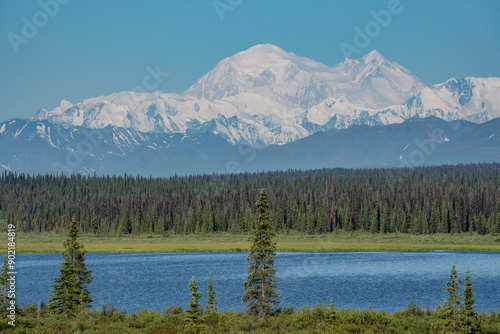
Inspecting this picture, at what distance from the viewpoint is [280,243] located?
140250 millimetres

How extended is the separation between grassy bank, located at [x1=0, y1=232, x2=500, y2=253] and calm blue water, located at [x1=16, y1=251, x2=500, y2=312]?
646 cm

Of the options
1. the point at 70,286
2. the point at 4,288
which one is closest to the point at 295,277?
the point at 70,286

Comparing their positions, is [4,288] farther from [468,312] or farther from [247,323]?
[468,312]

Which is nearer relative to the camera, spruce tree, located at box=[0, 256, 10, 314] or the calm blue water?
spruce tree, located at box=[0, 256, 10, 314]

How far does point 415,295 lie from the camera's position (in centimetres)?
6475

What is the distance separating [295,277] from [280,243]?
197 ft

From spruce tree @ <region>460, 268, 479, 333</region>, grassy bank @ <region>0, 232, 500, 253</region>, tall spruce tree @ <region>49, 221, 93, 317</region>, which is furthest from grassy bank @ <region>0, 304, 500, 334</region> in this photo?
grassy bank @ <region>0, 232, 500, 253</region>

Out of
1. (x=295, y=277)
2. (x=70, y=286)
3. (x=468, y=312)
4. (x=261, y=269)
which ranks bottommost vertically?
(x=295, y=277)

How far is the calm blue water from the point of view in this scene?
204 feet

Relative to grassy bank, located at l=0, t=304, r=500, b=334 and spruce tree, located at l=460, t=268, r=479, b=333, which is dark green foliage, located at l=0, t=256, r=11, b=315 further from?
spruce tree, located at l=460, t=268, r=479, b=333

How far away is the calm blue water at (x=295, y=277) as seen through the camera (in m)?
62.2

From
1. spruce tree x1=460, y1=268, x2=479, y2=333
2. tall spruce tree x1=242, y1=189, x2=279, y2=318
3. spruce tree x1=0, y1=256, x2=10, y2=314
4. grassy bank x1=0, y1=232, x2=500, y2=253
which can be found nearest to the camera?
spruce tree x1=460, y1=268, x2=479, y2=333

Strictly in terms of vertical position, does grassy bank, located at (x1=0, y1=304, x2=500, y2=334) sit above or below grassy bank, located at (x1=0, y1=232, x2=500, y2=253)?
below

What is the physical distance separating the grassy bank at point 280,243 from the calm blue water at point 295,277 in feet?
21.2
